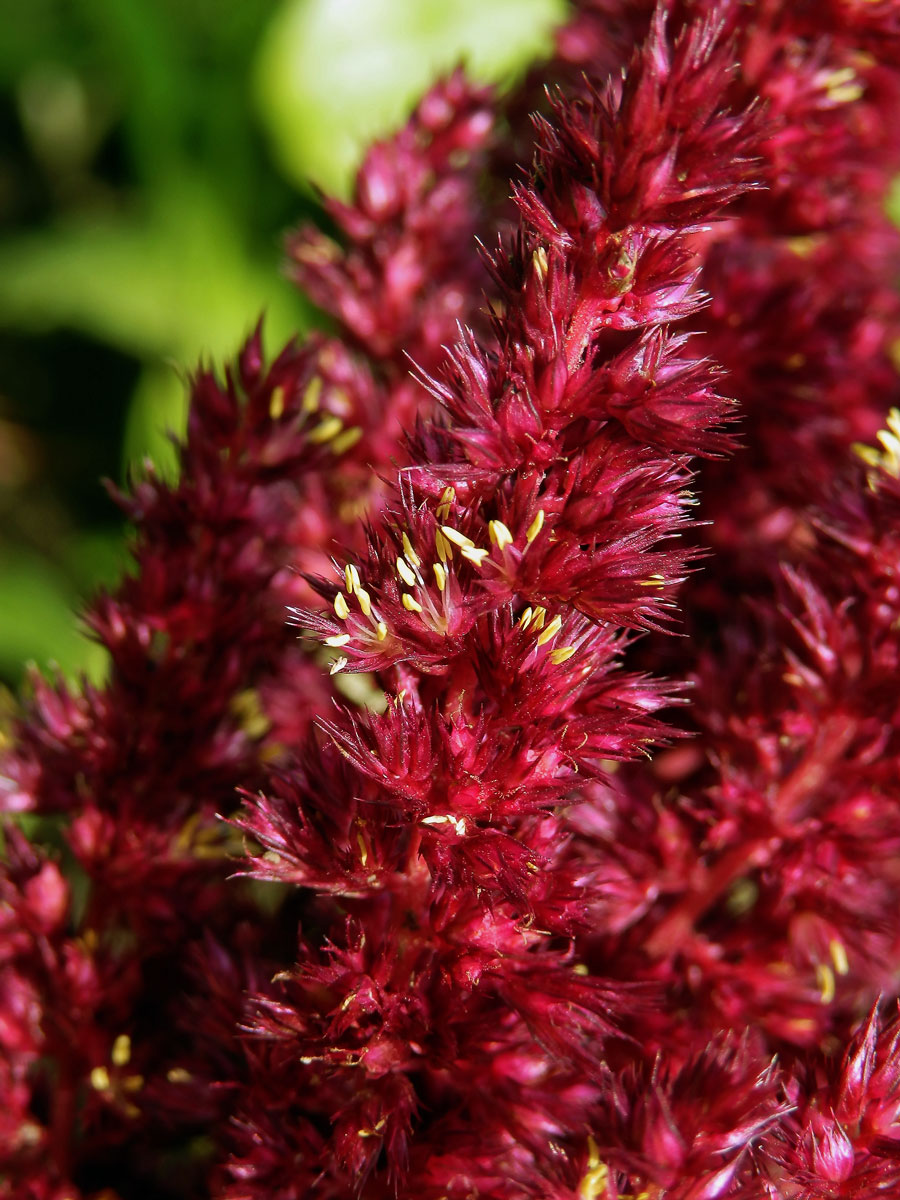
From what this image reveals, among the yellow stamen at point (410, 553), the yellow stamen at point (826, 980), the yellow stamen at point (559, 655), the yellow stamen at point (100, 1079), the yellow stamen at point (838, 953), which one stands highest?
the yellow stamen at point (410, 553)

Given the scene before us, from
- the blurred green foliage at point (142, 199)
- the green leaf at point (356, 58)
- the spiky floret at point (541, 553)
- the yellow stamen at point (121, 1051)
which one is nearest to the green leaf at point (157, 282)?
the blurred green foliage at point (142, 199)

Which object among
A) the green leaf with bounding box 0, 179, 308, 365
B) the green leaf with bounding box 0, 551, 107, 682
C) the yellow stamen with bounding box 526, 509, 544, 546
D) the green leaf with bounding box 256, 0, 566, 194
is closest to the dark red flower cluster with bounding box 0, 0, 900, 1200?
the yellow stamen with bounding box 526, 509, 544, 546

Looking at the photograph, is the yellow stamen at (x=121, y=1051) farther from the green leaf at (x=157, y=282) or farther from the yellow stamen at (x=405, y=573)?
the green leaf at (x=157, y=282)

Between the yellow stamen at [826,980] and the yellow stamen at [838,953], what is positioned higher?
the yellow stamen at [838,953]

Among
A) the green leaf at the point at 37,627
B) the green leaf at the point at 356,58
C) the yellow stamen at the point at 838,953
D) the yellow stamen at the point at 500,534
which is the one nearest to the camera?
the yellow stamen at the point at 500,534

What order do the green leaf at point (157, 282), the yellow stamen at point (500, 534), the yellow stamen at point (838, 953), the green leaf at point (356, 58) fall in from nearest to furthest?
the yellow stamen at point (500, 534)
the yellow stamen at point (838, 953)
the green leaf at point (356, 58)
the green leaf at point (157, 282)

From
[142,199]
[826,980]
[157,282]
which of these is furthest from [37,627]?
[826,980]

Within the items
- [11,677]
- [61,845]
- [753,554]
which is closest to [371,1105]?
[753,554]
